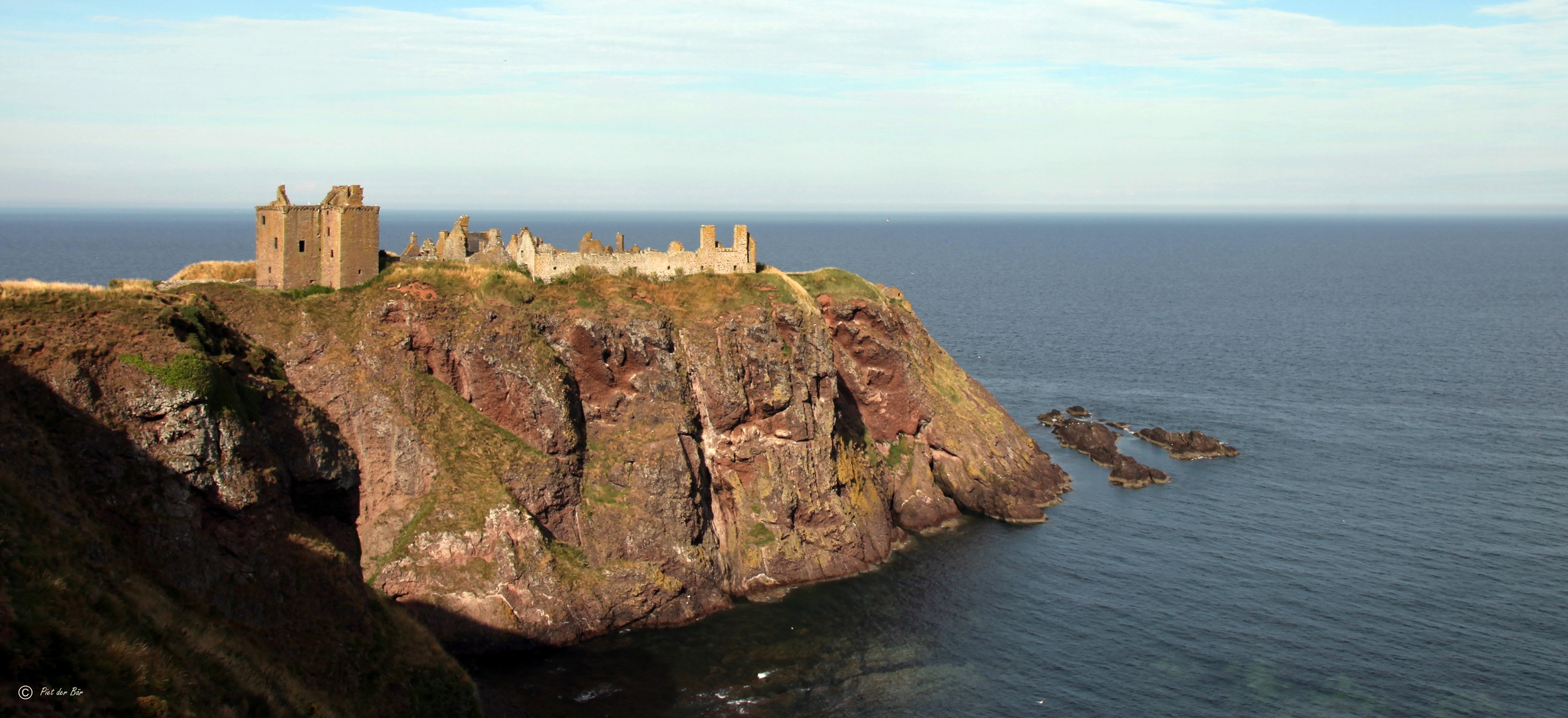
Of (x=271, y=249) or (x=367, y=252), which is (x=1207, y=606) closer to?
(x=367, y=252)

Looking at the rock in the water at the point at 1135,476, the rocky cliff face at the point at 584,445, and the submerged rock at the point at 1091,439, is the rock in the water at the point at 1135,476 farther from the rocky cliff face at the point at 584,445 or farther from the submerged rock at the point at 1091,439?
the rocky cliff face at the point at 584,445

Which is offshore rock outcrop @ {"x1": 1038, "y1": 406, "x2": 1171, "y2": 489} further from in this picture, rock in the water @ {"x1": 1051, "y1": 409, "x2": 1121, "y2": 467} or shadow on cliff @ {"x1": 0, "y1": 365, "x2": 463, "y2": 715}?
shadow on cliff @ {"x1": 0, "y1": 365, "x2": 463, "y2": 715}

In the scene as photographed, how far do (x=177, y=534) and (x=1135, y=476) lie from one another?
7790 cm

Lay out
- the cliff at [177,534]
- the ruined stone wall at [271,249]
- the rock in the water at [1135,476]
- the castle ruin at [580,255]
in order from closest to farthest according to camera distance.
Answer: the cliff at [177,534] → the ruined stone wall at [271,249] → the castle ruin at [580,255] → the rock in the water at [1135,476]

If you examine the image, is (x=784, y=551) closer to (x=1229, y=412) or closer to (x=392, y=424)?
(x=392, y=424)

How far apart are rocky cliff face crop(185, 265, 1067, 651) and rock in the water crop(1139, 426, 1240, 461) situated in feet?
77.8

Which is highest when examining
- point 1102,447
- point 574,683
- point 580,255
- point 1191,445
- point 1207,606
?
point 580,255

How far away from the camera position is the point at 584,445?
72000 millimetres

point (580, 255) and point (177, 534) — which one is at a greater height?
point (580, 255)

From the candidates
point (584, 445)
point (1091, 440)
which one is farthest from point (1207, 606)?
point (584, 445)

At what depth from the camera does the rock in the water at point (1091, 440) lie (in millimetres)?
101938

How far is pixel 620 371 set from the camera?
243 ft

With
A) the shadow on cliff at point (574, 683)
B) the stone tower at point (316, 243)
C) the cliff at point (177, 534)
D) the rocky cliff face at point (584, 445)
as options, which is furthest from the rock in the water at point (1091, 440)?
the cliff at point (177, 534)

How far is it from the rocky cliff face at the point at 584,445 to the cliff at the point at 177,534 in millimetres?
19268
